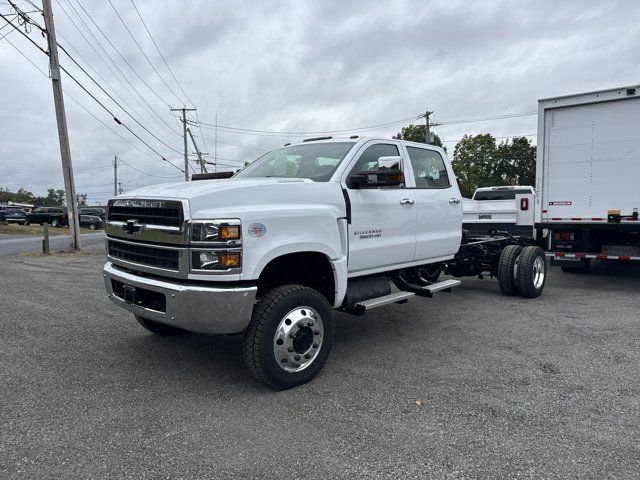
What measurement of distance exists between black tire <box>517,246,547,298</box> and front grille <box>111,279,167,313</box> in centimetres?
569

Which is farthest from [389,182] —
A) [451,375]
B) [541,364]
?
[541,364]

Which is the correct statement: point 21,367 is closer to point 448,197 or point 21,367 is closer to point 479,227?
point 448,197

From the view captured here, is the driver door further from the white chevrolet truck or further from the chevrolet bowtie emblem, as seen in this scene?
the chevrolet bowtie emblem

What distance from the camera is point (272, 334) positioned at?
369cm

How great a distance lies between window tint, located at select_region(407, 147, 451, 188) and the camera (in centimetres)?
555

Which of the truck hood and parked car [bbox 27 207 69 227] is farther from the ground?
the truck hood

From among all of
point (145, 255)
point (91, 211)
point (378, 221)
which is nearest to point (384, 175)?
point (378, 221)

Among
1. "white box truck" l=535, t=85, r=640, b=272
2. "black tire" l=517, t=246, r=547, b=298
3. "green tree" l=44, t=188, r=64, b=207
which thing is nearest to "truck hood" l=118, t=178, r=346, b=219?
"black tire" l=517, t=246, r=547, b=298

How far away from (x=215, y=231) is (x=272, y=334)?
90 centimetres

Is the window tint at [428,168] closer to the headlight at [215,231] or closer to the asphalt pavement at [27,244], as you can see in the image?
the headlight at [215,231]

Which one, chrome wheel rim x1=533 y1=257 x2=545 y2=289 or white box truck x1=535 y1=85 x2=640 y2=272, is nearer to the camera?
chrome wheel rim x1=533 y1=257 x2=545 y2=289

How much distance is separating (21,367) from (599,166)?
28.8ft

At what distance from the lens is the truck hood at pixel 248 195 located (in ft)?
11.6

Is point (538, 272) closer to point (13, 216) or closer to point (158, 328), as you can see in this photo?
point (158, 328)
